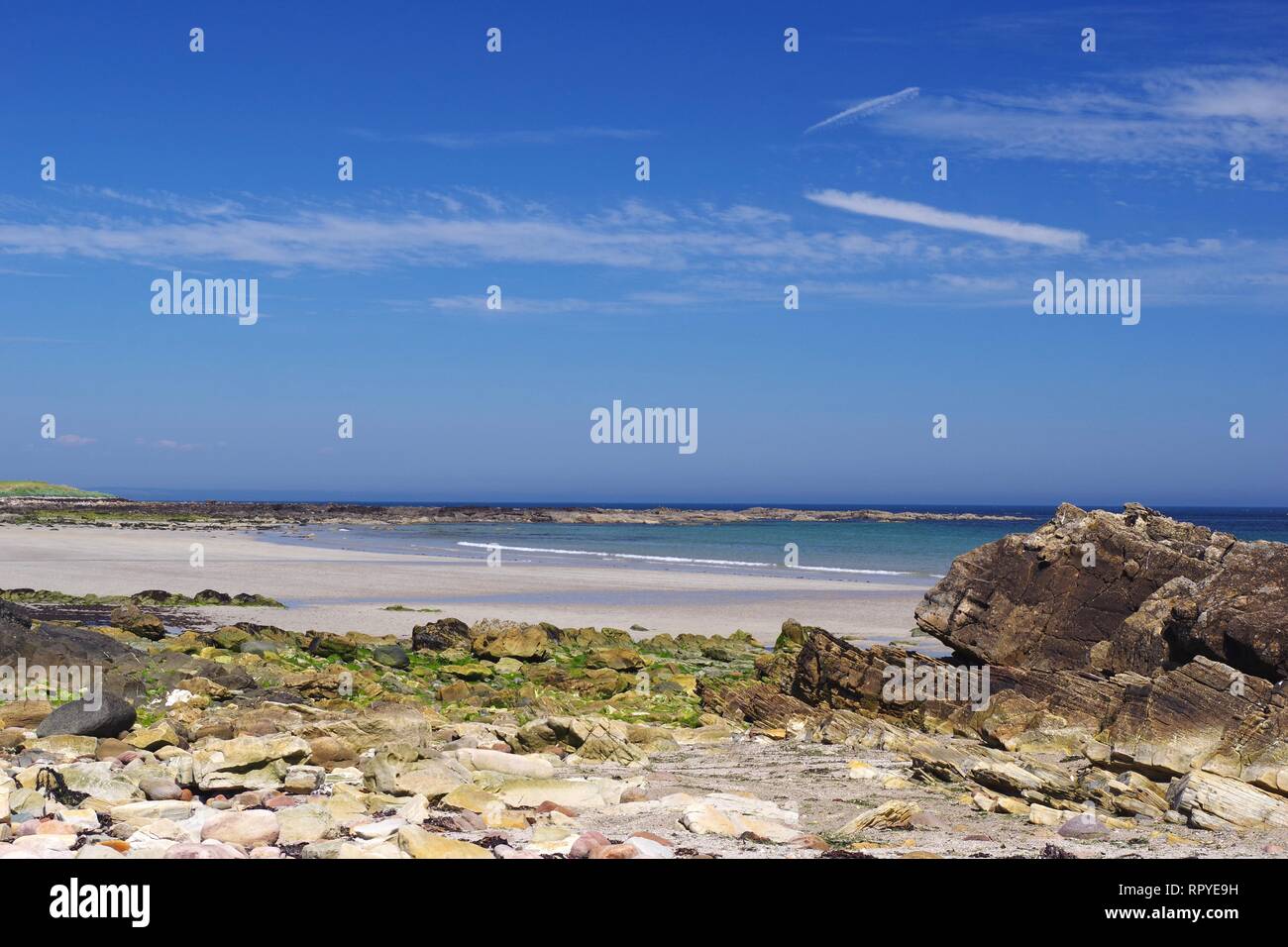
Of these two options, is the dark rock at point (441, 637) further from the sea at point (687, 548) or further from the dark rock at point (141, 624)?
the sea at point (687, 548)

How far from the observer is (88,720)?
10.6 m

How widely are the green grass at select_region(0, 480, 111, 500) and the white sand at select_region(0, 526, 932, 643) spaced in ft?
386

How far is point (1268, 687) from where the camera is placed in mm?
11078

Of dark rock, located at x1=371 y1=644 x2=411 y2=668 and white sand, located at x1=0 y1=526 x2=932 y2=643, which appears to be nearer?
dark rock, located at x1=371 y1=644 x2=411 y2=668

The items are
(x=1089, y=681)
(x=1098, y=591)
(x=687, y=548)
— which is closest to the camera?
(x=1089, y=681)

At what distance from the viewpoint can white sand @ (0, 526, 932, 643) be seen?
2753 cm

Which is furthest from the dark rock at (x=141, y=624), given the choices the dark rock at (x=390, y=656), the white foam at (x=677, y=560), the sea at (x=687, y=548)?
the white foam at (x=677, y=560)

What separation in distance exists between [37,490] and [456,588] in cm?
15901
